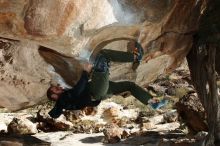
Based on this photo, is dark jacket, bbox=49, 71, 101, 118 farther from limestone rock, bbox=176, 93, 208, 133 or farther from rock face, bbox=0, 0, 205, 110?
limestone rock, bbox=176, 93, 208, 133

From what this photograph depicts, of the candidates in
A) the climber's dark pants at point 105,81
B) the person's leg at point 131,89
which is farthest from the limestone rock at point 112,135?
the climber's dark pants at point 105,81

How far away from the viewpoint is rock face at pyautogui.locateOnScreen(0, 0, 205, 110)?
841cm

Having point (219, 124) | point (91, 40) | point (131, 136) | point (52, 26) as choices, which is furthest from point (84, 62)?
point (131, 136)

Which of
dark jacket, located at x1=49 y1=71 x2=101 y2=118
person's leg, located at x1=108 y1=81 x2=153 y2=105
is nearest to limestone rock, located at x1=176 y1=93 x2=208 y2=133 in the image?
person's leg, located at x1=108 y1=81 x2=153 y2=105

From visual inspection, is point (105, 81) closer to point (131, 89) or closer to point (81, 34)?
point (81, 34)

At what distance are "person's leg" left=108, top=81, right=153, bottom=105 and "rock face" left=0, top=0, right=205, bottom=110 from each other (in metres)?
0.92

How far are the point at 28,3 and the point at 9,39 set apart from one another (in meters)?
1.98

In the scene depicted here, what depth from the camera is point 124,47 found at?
10.6 meters

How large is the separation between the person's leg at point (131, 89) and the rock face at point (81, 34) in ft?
3.02

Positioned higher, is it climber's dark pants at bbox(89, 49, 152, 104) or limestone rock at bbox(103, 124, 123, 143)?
climber's dark pants at bbox(89, 49, 152, 104)

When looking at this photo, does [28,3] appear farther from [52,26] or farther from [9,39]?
[9,39]

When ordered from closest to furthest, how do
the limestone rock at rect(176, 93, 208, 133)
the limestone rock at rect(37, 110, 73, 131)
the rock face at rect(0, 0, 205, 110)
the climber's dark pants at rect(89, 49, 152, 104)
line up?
the rock face at rect(0, 0, 205, 110), the climber's dark pants at rect(89, 49, 152, 104), the limestone rock at rect(176, 93, 208, 133), the limestone rock at rect(37, 110, 73, 131)

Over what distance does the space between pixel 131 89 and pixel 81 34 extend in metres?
2.50

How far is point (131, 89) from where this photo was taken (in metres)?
10.7
